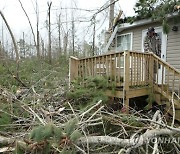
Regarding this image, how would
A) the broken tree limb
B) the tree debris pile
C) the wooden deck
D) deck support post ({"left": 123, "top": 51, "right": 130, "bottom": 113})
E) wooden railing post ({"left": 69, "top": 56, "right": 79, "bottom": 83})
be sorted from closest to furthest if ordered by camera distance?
1. the tree debris pile
2. the broken tree limb
3. deck support post ({"left": 123, "top": 51, "right": 130, "bottom": 113})
4. the wooden deck
5. wooden railing post ({"left": 69, "top": 56, "right": 79, "bottom": 83})

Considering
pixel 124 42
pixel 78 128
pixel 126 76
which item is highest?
pixel 124 42

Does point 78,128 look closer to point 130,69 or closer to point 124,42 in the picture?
point 130,69

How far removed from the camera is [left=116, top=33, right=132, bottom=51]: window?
9.37 meters

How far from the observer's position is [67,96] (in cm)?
550

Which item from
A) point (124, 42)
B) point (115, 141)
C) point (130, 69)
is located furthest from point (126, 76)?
point (124, 42)

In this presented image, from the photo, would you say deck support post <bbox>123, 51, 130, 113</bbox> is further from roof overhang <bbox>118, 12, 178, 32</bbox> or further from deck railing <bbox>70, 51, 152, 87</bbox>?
roof overhang <bbox>118, 12, 178, 32</bbox>

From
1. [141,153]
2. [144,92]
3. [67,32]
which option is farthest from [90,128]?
[67,32]

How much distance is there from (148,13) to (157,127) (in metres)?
5.15

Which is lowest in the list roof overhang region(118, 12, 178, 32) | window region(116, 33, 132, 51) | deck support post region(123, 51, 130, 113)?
deck support post region(123, 51, 130, 113)

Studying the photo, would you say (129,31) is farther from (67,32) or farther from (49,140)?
(67,32)

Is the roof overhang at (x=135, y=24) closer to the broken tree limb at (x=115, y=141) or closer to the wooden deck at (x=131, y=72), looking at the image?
the wooden deck at (x=131, y=72)

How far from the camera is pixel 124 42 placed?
380 inches

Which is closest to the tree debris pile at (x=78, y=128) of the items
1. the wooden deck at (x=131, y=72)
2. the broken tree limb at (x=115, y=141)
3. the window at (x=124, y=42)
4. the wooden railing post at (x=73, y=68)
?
the broken tree limb at (x=115, y=141)

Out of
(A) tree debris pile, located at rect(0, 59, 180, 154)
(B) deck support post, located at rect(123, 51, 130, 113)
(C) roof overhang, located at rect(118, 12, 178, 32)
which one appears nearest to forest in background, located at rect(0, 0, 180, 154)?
(A) tree debris pile, located at rect(0, 59, 180, 154)
